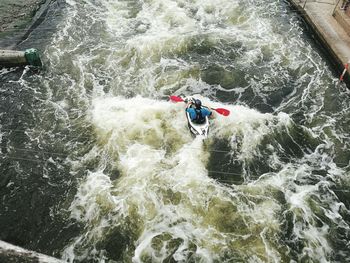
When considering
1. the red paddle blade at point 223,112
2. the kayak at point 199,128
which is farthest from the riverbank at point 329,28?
the kayak at point 199,128

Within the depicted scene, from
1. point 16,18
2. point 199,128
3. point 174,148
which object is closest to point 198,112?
point 199,128

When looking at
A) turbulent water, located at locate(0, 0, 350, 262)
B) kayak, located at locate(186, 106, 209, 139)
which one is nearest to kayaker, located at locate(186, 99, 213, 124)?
kayak, located at locate(186, 106, 209, 139)

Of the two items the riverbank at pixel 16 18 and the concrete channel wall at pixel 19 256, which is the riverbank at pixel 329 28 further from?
the riverbank at pixel 16 18

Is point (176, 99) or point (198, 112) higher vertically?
point (198, 112)

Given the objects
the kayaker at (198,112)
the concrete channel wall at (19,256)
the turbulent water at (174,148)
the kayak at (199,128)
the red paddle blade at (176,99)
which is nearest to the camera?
the concrete channel wall at (19,256)

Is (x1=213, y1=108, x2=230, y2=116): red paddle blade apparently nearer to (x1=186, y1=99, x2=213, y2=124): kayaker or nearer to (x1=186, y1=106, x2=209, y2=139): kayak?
(x1=186, y1=99, x2=213, y2=124): kayaker

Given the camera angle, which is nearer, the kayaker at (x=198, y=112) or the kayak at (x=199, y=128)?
the kayak at (x=199, y=128)

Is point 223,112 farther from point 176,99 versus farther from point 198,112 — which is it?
point 176,99
